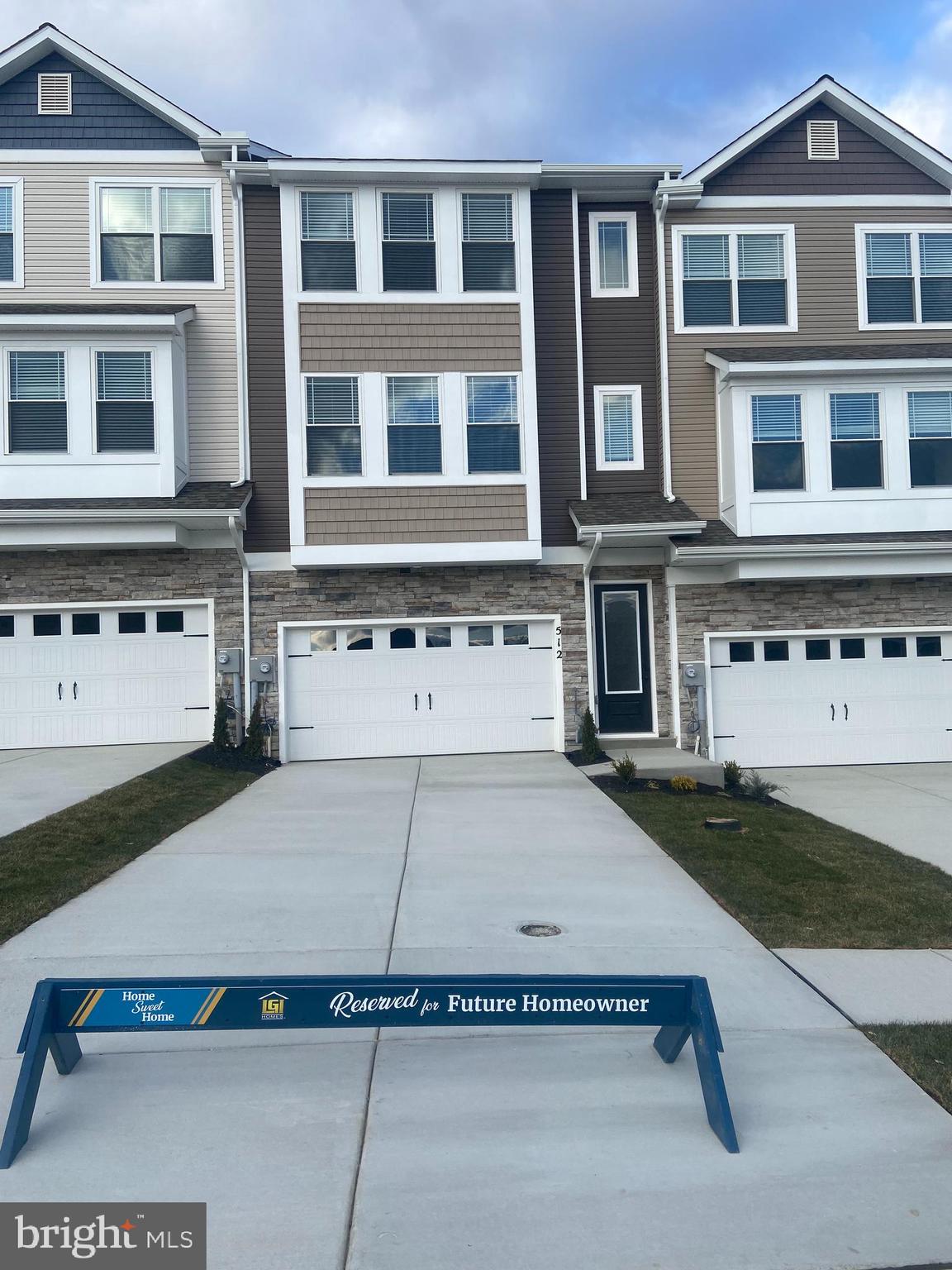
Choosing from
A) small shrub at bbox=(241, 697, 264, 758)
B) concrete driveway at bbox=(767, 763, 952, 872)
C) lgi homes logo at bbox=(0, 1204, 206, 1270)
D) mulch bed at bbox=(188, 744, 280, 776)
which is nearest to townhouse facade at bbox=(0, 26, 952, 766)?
small shrub at bbox=(241, 697, 264, 758)

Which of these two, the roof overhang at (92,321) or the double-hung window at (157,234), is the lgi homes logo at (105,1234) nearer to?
the roof overhang at (92,321)

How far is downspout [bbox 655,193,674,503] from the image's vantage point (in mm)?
15430

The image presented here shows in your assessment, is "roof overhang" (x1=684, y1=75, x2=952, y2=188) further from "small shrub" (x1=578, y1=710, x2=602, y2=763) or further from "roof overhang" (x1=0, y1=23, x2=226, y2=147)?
"small shrub" (x1=578, y1=710, x2=602, y2=763)

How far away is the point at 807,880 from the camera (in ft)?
26.1

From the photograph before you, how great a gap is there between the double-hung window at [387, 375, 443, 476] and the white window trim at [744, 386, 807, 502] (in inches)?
182

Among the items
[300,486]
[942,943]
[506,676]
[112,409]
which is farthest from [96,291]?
[942,943]

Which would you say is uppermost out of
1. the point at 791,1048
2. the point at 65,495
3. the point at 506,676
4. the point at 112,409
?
the point at 112,409

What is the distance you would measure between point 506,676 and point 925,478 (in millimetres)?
7014

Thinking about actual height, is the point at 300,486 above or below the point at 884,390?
below

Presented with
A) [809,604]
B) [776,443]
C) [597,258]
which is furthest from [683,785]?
[597,258]

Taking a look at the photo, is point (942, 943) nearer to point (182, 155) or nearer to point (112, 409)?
point (112, 409)

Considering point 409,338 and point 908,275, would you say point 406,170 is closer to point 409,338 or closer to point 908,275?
point 409,338

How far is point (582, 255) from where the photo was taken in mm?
15711

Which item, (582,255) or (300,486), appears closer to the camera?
(300,486)
